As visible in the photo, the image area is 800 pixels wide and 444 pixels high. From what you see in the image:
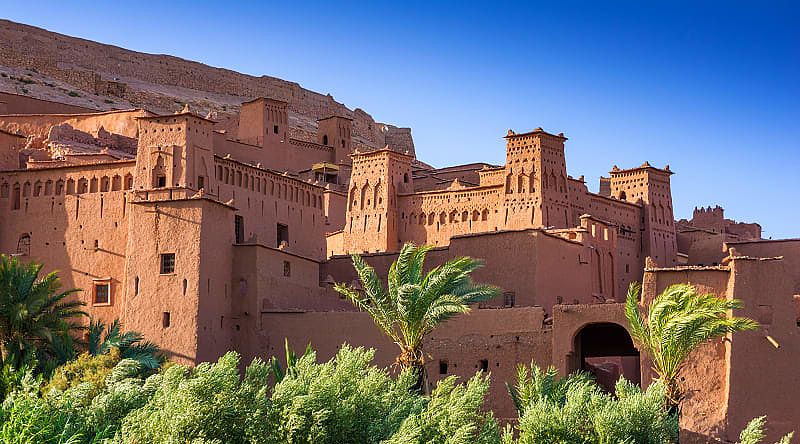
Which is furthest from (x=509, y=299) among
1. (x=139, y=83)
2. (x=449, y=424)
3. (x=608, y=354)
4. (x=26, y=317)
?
(x=139, y=83)

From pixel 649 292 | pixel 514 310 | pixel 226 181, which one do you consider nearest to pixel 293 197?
pixel 226 181

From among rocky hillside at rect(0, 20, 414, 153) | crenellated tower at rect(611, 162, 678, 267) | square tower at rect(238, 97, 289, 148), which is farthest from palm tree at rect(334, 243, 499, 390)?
rocky hillside at rect(0, 20, 414, 153)

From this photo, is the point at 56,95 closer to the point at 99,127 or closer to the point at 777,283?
the point at 99,127

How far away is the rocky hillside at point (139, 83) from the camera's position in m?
67.6

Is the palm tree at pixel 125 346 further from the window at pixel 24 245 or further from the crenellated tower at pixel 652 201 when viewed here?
the crenellated tower at pixel 652 201

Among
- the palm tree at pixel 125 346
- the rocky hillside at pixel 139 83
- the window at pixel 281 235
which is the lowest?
the palm tree at pixel 125 346

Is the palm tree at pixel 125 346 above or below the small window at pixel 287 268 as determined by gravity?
below

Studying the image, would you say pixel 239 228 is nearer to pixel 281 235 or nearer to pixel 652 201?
pixel 281 235

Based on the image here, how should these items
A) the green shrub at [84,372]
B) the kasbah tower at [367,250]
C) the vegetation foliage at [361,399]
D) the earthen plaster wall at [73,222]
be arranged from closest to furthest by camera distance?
the vegetation foliage at [361,399] → the green shrub at [84,372] → the kasbah tower at [367,250] → the earthen plaster wall at [73,222]

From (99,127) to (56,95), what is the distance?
19275mm

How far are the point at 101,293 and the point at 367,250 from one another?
1283cm

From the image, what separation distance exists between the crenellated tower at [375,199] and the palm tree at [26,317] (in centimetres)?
1768

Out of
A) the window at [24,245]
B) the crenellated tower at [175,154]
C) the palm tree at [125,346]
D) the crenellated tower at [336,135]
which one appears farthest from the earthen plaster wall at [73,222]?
the crenellated tower at [336,135]

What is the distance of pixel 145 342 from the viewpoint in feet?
111
